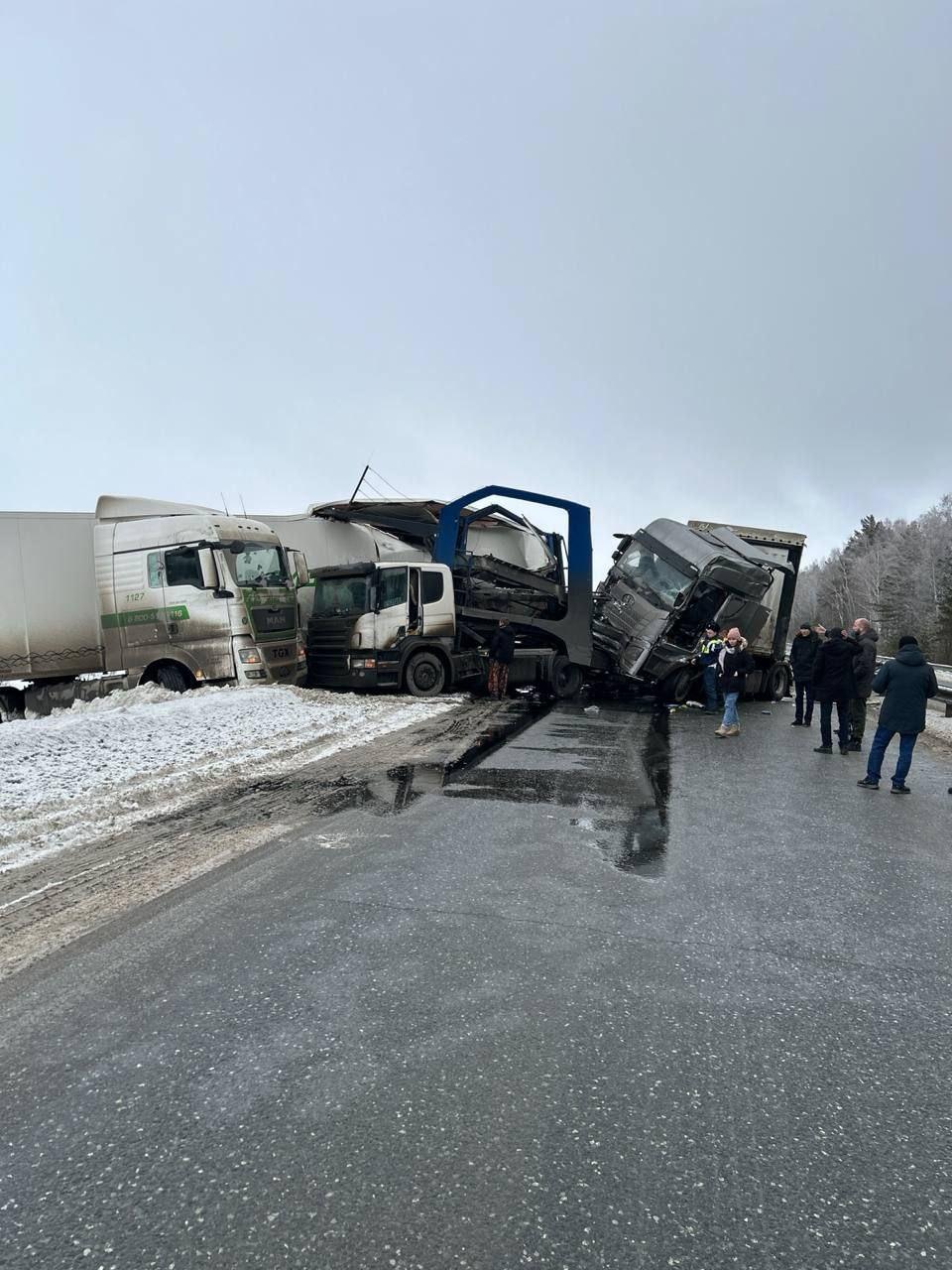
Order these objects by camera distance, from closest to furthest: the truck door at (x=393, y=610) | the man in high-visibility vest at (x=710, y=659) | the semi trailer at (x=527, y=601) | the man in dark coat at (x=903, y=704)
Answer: the man in dark coat at (x=903, y=704) → the man in high-visibility vest at (x=710, y=659) → the truck door at (x=393, y=610) → the semi trailer at (x=527, y=601)

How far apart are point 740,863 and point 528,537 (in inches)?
489

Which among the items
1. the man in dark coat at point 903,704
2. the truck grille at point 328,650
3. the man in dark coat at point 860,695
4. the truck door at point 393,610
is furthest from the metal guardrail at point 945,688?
the truck grille at point 328,650

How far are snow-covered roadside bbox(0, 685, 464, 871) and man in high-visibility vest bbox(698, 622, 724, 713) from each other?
16.1 feet

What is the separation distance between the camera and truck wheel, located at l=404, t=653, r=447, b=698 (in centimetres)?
1453

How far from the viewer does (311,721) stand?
10.9 m

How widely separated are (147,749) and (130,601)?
4.58 m

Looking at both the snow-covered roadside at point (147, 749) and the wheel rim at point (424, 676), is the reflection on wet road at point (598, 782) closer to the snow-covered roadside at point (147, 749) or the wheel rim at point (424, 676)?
the snow-covered roadside at point (147, 749)

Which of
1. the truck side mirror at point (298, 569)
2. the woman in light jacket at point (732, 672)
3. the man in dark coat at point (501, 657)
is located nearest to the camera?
the woman in light jacket at point (732, 672)

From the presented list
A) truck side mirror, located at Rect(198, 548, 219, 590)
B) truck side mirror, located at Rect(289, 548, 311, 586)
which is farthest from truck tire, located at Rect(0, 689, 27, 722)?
truck side mirror, located at Rect(289, 548, 311, 586)

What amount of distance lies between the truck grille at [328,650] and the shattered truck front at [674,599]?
5.22 m

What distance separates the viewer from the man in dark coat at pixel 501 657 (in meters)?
15.0

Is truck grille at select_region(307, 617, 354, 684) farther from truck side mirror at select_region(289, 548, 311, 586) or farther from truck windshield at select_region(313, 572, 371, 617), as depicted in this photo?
truck side mirror at select_region(289, 548, 311, 586)

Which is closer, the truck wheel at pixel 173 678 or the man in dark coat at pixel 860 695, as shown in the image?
the man in dark coat at pixel 860 695

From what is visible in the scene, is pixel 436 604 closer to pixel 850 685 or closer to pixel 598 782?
pixel 850 685
